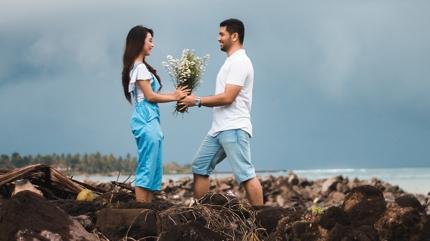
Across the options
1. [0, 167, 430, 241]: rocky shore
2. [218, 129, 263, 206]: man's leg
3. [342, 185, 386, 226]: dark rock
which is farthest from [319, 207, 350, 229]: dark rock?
[218, 129, 263, 206]: man's leg

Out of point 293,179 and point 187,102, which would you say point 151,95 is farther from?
point 293,179

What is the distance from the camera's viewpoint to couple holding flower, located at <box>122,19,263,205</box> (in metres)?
8.29

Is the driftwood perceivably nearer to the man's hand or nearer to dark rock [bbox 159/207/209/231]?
the man's hand

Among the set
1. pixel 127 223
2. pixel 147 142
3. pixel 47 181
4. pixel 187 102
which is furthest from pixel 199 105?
pixel 127 223

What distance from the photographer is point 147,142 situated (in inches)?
323

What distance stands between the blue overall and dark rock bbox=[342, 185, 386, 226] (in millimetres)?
2622

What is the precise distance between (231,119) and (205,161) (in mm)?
507

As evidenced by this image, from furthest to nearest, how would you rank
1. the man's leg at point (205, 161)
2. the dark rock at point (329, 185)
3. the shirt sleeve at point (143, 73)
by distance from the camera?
1. the dark rock at point (329, 185)
2. the man's leg at point (205, 161)
3. the shirt sleeve at point (143, 73)

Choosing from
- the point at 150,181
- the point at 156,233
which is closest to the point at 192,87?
the point at 150,181

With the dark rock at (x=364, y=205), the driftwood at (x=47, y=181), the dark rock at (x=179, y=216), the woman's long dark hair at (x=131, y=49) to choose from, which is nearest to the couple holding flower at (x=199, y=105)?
the woman's long dark hair at (x=131, y=49)

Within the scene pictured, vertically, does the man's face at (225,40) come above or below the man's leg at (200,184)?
above

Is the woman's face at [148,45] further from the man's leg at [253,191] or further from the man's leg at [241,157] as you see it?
the man's leg at [253,191]

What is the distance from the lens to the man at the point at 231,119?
342 inches

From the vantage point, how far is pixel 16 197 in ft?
18.1
